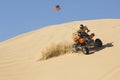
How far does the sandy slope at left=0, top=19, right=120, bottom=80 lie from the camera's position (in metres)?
12.5

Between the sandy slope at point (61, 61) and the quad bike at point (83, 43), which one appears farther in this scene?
the quad bike at point (83, 43)

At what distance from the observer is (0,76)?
13820mm

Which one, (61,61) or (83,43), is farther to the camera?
(83,43)

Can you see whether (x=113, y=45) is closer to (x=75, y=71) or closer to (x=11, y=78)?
(x=75, y=71)

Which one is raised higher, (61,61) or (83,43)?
(83,43)

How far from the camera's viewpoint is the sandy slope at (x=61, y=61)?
40.9 ft

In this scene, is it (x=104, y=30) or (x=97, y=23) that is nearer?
(x=104, y=30)

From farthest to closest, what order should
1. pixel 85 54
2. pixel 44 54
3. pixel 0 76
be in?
→ pixel 44 54 → pixel 85 54 → pixel 0 76

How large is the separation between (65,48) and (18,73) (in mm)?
2584

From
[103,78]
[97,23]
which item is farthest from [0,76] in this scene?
[97,23]

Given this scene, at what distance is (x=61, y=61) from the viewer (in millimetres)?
14492

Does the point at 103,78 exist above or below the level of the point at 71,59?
below

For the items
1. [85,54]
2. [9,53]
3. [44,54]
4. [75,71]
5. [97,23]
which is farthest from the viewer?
[97,23]

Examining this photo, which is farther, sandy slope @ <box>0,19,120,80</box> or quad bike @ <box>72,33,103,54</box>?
quad bike @ <box>72,33,103,54</box>
